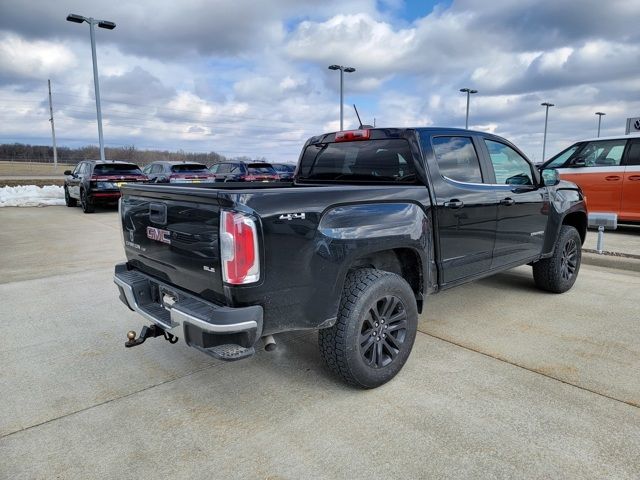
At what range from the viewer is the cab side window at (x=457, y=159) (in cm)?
372

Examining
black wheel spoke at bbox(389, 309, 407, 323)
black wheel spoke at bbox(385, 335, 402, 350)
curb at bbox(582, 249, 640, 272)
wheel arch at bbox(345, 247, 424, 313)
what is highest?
wheel arch at bbox(345, 247, 424, 313)

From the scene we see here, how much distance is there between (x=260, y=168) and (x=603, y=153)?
11.8 meters

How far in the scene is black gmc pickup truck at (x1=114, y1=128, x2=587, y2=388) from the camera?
250 centimetres

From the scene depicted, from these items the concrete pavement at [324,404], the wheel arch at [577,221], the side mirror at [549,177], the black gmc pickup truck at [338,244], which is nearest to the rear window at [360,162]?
the black gmc pickup truck at [338,244]

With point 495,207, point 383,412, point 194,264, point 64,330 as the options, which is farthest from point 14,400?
point 495,207

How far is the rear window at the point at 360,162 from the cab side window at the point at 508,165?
1.06 metres

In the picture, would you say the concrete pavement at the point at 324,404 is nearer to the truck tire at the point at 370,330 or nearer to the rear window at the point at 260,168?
the truck tire at the point at 370,330

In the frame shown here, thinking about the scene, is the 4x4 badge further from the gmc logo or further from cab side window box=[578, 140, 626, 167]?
cab side window box=[578, 140, 626, 167]

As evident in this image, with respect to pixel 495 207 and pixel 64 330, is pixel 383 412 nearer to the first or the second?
pixel 495 207

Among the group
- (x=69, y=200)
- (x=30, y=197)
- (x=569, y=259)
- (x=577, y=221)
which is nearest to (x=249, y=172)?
(x=69, y=200)

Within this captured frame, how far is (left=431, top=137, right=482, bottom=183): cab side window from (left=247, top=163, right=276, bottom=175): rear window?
547 inches

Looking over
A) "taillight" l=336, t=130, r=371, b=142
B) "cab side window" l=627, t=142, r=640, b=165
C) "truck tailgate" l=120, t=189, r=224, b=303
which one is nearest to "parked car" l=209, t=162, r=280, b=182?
"cab side window" l=627, t=142, r=640, b=165

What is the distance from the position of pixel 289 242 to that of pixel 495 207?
2.34 meters

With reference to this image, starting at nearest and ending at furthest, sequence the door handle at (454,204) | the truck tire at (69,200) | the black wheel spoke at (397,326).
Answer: the black wheel spoke at (397,326), the door handle at (454,204), the truck tire at (69,200)
